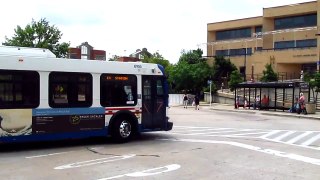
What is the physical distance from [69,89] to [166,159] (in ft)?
13.7

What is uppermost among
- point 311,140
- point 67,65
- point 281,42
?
point 281,42

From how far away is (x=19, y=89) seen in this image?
44.6 ft

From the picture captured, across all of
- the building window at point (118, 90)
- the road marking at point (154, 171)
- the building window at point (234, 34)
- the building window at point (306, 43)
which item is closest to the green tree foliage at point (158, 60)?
the building window at point (234, 34)

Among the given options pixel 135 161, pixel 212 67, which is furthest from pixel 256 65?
pixel 135 161

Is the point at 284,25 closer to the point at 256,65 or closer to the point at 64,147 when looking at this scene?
the point at 256,65

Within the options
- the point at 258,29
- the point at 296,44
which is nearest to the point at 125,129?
the point at 296,44

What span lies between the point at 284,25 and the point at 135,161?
67.6 metres

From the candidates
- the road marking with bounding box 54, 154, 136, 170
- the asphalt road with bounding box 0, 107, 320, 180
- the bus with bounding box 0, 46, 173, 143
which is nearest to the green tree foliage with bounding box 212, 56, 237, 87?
the asphalt road with bounding box 0, 107, 320, 180

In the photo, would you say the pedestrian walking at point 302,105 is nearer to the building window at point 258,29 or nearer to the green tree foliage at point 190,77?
the green tree foliage at point 190,77

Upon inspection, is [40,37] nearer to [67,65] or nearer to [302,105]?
[302,105]

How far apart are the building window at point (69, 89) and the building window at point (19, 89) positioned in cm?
49

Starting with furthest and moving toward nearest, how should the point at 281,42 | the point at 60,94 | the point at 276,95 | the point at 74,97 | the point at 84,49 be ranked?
the point at 84,49 < the point at 281,42 < the point at 276,95 < the point at 74,97 < the point at 60,94

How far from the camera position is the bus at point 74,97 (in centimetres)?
1354

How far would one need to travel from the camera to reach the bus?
13539 mm
